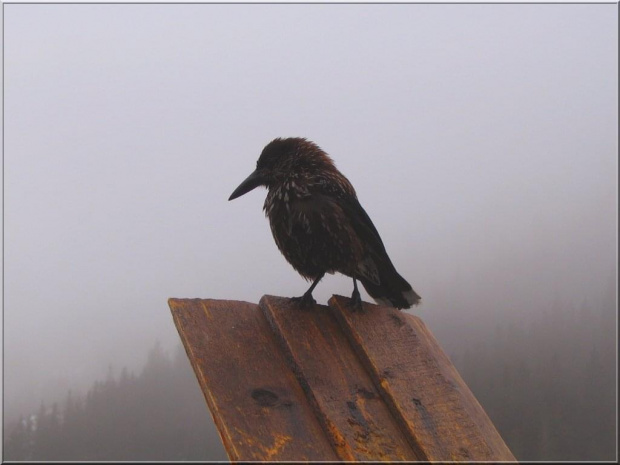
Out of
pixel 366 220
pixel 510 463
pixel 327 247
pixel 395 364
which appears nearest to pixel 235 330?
pixel 395 364

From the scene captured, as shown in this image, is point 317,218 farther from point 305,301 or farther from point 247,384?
point 247,384

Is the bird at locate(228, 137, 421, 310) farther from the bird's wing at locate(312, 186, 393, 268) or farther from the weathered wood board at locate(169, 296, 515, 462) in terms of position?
the weathered wood board at locate(169, 296, 515, 462)

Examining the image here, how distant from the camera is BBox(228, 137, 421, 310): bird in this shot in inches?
119

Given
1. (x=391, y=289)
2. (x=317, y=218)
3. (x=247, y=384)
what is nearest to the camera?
(x=247, y=384)

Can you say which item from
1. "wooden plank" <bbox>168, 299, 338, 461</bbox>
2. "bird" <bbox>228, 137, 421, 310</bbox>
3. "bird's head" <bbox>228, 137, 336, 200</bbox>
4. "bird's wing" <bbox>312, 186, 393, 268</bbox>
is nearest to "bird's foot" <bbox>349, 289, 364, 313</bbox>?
"wooden plank" <bbox>168, 299, 338, 461</bbox>

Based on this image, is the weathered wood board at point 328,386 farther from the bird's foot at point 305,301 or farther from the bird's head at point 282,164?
the bird's head at point 282,164

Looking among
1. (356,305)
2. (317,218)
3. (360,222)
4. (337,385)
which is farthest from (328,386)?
(360,222)

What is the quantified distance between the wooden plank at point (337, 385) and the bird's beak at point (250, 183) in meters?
1.10

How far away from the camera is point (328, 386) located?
1.76 m

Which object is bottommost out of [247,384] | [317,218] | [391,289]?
[391,289]

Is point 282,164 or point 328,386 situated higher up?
point 282,164

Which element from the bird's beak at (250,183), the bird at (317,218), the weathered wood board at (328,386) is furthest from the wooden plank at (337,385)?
the bird's beak at (250,183)

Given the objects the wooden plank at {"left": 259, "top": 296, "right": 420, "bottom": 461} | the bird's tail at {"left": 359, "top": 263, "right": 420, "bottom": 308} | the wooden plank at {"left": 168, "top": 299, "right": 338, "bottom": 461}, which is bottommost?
the bird's tail at {"left": 359, "top": 263, "right": 420, "bottom": 308}

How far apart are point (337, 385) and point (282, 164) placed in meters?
1.63
